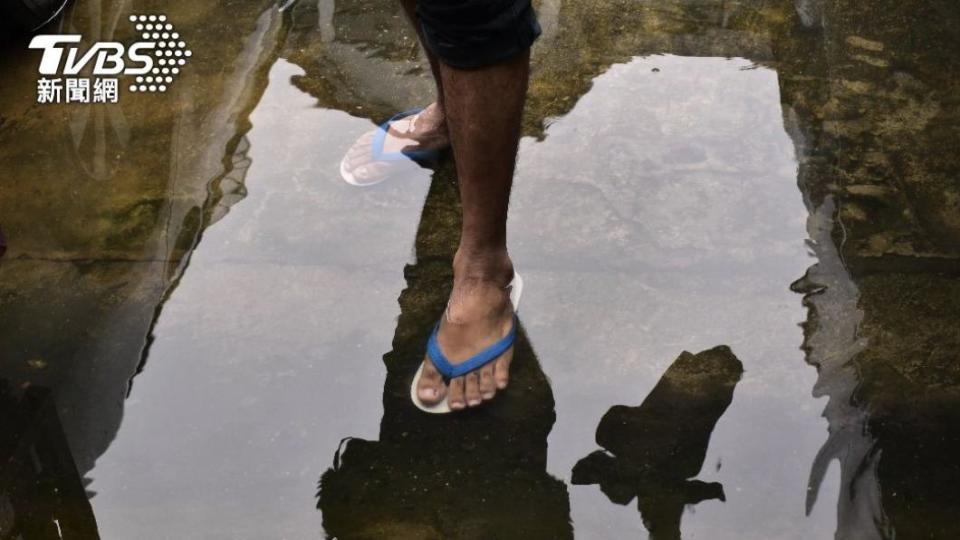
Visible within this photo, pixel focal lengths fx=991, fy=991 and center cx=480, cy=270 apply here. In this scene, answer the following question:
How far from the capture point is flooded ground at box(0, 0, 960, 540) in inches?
72.8

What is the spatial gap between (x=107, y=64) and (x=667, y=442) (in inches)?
81.1

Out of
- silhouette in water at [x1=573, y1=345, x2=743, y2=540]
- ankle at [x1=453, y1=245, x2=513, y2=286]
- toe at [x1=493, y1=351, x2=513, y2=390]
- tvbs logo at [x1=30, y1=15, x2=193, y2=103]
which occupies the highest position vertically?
tvbs logo at [x1=30, y1=15, x2=193, y2=103]

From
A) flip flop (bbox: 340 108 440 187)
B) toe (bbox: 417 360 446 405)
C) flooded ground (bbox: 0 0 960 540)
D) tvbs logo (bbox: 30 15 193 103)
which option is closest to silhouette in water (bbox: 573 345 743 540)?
flooded ground (bbox: 0 0 960 540)

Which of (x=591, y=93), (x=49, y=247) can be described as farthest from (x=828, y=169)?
(x=49, y=247)

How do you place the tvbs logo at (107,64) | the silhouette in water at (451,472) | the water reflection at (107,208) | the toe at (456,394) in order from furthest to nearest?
the tvbs logo at (107,64)
the water reflection at (107,208)
the toe at (456,394)
the silhouette in water at (451,472)

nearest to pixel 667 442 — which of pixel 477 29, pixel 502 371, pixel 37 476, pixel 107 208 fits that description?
pixel 502 371

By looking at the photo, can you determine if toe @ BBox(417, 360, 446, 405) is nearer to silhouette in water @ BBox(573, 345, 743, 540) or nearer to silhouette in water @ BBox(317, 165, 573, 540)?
silhouette in water @ BBox(317, 165, 573, 540)

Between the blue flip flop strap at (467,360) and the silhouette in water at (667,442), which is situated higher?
the blue flip flop strap at (467,360)

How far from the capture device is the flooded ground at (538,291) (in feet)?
6.07

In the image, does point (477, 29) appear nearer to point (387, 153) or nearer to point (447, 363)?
point (447, 363)

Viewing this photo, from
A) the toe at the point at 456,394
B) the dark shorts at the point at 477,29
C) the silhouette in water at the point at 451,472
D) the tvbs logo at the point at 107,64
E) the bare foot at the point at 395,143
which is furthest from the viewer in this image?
the tvbs logo at the point at 107,64

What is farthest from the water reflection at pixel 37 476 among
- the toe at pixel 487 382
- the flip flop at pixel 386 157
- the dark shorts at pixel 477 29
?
the dark shorts at pixel 477 29

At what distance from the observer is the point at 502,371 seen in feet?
6.72

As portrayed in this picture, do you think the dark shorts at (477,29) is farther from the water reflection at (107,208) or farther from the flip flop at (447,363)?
the water reflection at (107,208)
